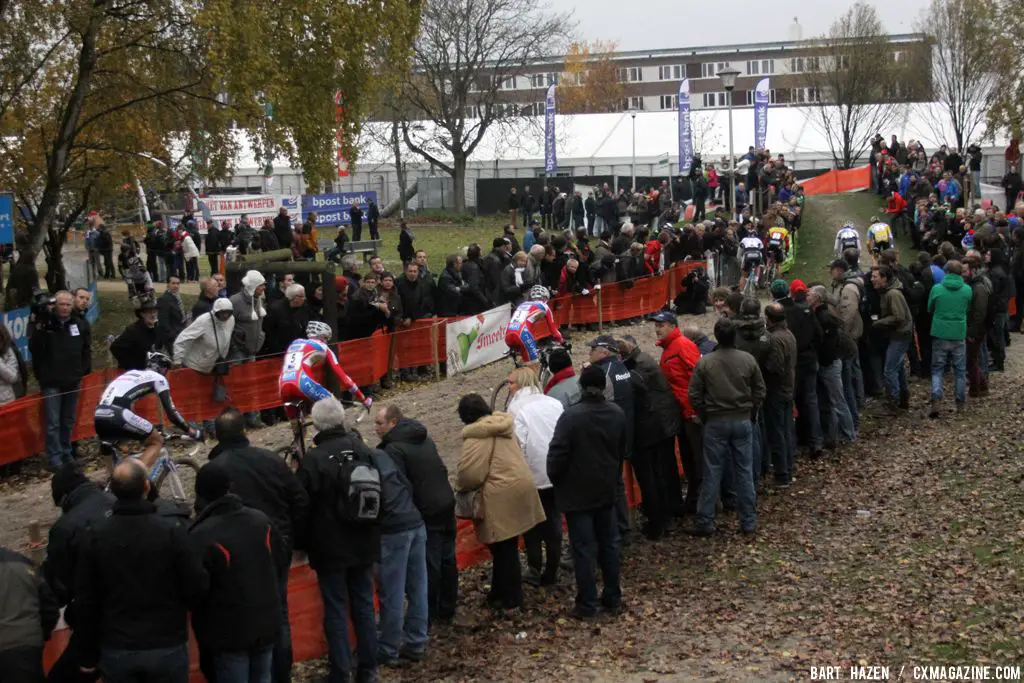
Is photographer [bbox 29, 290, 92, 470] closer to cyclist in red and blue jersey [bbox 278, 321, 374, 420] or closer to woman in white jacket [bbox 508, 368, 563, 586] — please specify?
cyclist in red and blue jersey [bbox 278, 321, 374, 420]

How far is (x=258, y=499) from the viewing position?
25.0 ft

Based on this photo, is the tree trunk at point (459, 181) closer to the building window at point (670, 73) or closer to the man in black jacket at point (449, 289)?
the man in black jacket at point (449, 289)

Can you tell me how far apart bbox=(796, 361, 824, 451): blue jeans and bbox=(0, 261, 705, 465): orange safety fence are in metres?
6.28

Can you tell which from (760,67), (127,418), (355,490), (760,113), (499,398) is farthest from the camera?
(760,67)

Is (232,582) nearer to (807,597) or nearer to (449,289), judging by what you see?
(807,597)

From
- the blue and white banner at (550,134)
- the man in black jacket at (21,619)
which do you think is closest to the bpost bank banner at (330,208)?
the blue and white banner at (550,134)

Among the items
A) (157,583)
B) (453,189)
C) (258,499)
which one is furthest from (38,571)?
(453,189)

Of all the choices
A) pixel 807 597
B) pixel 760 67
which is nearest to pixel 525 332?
pixel 807 597

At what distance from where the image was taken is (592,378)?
9555 millimetres

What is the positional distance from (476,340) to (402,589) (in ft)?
35.3

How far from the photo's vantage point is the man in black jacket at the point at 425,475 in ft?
29.7

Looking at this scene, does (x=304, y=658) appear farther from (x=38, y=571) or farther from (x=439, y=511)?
(x=38, y=571)

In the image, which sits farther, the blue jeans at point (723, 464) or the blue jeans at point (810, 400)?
the blue jeans at point (810, 400)

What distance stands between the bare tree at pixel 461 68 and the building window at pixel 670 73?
64.5 meters
